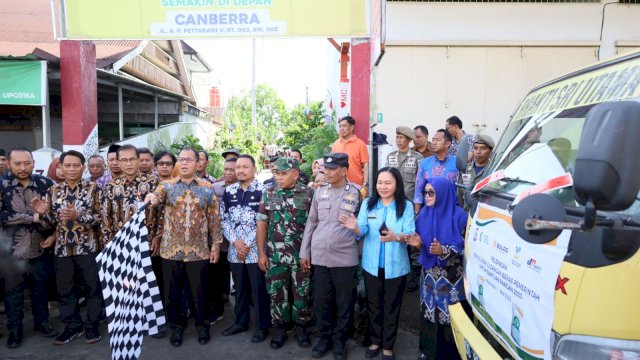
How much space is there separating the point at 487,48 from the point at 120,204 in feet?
25.1

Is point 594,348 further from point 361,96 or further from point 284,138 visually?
point 284,138

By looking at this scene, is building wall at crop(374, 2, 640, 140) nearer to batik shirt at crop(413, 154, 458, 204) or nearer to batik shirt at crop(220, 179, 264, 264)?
batik shirt at crop(413, 154, 458, 204)

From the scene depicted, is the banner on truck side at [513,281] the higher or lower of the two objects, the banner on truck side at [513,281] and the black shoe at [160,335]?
the higher

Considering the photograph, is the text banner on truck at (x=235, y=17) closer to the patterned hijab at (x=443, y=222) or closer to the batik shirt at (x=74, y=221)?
the batik shirt at (x=74, y=221)

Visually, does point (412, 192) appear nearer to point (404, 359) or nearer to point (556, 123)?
point (404, 359)

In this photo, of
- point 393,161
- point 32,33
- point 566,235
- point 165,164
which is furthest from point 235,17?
point 32,33

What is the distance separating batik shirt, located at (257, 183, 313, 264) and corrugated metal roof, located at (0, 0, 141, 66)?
651 cm

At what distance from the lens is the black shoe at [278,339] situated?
416 cm

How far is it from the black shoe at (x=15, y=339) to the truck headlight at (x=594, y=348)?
4663mm

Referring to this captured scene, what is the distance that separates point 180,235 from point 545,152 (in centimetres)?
316

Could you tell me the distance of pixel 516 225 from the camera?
181cm

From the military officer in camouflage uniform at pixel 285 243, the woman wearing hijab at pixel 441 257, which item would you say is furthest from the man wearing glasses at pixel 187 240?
the woman wearing hijab at pixel 441 257

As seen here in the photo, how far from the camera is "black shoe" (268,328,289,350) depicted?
13.6 feet

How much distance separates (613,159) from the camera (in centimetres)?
146
